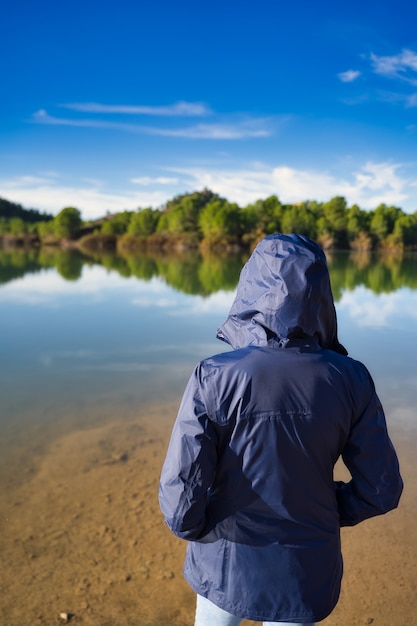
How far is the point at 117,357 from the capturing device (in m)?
9.09

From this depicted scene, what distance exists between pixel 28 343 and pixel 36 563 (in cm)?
742

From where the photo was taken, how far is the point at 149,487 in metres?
4.23

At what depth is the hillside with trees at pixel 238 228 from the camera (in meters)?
71.6

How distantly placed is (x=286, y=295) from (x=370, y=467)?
68 cm

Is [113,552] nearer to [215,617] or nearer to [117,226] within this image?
[215,617]

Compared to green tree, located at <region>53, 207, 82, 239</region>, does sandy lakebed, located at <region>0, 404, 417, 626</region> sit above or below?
below

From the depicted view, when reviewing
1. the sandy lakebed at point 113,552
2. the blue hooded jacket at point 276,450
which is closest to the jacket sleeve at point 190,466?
the blue hooded jacket at point 276,450

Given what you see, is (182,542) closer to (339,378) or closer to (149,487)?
(149,487)

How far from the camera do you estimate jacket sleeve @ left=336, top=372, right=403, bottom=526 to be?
1.64 metres

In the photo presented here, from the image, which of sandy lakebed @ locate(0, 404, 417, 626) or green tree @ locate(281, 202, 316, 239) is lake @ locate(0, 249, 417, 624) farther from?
green tree @ locate(281, 202, 316, 239)

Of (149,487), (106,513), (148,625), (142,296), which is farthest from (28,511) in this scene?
(142,296)

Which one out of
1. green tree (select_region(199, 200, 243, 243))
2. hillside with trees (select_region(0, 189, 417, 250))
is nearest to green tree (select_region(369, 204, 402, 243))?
hillside with trees (select_region(0, 189, 417, 250))

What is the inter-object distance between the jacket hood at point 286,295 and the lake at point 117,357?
2.17m

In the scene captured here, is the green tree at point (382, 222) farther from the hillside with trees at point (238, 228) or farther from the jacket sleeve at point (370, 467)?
the jacket sleeve at point (370, 467)
